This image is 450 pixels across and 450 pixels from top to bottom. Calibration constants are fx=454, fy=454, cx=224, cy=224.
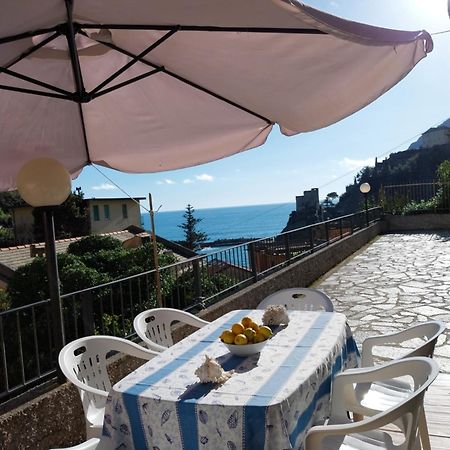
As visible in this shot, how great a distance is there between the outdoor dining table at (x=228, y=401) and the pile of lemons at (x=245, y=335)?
91 millimetres

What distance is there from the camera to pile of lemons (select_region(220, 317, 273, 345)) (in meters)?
2.53

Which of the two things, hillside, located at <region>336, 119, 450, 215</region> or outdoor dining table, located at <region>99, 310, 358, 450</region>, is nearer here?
outdoor dining table, located at <region>99, 310, 358, 450</region>

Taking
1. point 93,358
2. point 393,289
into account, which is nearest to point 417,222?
point 393,289

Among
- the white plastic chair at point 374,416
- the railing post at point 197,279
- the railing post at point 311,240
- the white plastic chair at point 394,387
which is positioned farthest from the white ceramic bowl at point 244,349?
the railing post at point 311,240

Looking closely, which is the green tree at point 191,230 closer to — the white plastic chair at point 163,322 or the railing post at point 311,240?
the railing post at point 311,240

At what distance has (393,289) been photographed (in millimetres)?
7703

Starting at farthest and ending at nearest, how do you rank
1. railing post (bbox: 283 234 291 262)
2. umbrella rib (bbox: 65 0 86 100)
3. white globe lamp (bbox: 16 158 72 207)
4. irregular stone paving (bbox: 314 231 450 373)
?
railing post (bbox: 283 234 291 262) < irregular stone paving (bbox: 314 231 450 373) < white globe lamp (bbox: 16 158 72 207) < umbrella rib (bbox: 65 0 86 100)

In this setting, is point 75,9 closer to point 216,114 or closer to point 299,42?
point 299,42

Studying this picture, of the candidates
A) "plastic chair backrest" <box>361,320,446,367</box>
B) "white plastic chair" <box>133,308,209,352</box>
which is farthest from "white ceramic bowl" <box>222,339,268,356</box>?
"white plastic chair" <box>133,308,209,352</box>

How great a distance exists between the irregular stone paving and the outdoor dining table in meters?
2.33

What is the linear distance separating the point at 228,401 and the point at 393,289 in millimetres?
6438

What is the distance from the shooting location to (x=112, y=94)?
12.1ft

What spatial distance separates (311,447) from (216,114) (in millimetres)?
2742

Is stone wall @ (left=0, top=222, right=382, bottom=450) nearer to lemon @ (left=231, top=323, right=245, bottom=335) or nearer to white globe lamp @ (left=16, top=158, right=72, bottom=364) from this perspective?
white globe lamp @ (left=16, top=158, right=72, bottom=364)
